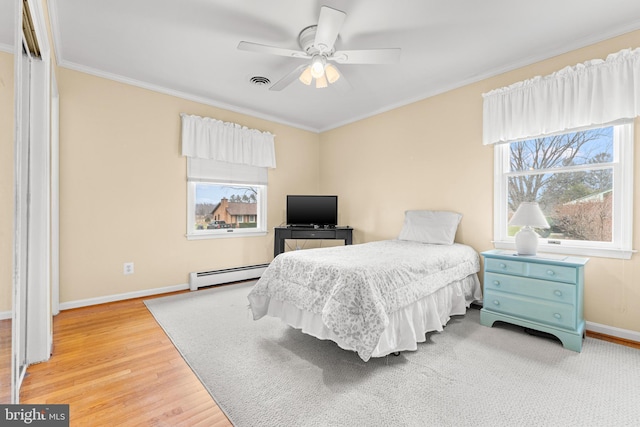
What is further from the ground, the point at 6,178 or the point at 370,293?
the point at 6,178

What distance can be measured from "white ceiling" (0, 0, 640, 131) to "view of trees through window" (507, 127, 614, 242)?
84cm

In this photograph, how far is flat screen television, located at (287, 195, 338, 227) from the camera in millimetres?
4566

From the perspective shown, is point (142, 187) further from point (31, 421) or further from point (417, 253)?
point (417, 253)

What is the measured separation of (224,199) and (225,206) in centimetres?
11

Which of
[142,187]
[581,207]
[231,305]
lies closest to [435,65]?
[581,207]

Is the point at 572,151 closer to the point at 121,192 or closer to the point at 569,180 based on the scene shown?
the point at 569,180

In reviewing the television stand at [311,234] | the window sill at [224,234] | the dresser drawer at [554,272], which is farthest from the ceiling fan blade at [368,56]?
the window sill at [224,234]

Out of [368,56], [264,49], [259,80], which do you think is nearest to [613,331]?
[368,56]

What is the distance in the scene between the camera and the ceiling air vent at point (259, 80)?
3.29m

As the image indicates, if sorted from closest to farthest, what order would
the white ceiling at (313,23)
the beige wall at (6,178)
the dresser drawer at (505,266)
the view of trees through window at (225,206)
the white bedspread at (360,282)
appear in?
the beige wall at (6,178) < the white bedspread at (360,282) < the white ceiling at (313,23) < the dresser drawer at (505,266) < the view of trees through window at (225,206)

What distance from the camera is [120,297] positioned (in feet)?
11.0

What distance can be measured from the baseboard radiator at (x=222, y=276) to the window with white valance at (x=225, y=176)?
0.51m

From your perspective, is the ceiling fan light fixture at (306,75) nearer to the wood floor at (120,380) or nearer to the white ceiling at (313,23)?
the white ceiling at (313,23)

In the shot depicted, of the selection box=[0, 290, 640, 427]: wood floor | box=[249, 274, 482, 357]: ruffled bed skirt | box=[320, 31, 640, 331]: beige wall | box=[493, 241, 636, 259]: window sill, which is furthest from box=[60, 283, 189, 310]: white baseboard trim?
box=[493, 241, 636, 259]: window sill
